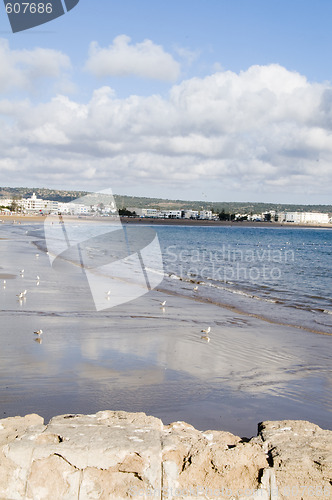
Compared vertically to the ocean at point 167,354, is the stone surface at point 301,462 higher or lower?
higher

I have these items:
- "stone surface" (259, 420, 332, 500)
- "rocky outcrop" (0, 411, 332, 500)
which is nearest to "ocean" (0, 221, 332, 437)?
"stone surface" (259, 420, 332, 500)

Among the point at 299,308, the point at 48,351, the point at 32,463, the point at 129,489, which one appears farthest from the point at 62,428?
the point at 299,308

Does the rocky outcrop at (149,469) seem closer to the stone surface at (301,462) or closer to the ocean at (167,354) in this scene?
the stone surface at (301,462)

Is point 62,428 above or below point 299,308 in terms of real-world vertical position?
above

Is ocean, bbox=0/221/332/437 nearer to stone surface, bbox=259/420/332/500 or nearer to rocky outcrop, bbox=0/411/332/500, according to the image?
stone surface, bbox=259/420/332/500

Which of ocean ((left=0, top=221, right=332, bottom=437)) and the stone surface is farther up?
the stone surface

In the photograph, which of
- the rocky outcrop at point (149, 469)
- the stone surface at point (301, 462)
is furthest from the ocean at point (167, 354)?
the rocky outcrop at point (149, 469)

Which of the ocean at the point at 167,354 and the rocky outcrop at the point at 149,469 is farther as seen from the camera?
the ocean at the point at 167,354

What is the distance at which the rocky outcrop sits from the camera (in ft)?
13.3

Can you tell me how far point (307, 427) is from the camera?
16.7ft

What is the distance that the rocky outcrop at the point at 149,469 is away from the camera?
4.05 metres

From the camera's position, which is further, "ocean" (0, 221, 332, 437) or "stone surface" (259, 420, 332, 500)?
"ocean" (0, 221, 332, 437)

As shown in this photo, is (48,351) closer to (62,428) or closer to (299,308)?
(62,428)

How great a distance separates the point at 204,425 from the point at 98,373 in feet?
8.67
